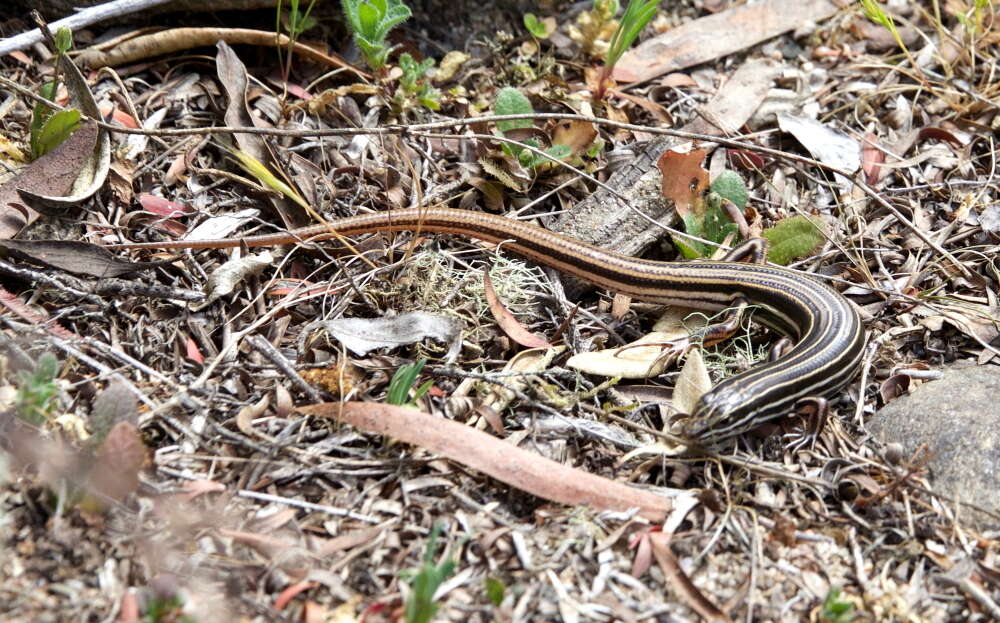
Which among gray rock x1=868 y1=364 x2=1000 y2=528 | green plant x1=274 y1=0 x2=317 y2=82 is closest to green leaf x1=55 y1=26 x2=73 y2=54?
green plant x1=274 y1=0 x2=317 y2=82

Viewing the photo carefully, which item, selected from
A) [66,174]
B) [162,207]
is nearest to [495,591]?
[162,207]

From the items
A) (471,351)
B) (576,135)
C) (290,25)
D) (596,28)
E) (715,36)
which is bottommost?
(471,351)

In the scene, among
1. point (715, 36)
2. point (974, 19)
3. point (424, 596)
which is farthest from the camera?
point (715, 36)

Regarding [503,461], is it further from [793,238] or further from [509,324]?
[793,238]

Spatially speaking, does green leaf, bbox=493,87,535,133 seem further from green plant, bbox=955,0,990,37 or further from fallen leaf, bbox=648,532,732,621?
green plant, bbox=955,0,990,37

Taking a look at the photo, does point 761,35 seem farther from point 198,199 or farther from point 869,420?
point 198,199

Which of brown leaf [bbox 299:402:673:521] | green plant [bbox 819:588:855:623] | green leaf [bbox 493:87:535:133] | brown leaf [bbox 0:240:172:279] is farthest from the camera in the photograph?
green leaf [bbox 493:87:535:133]
